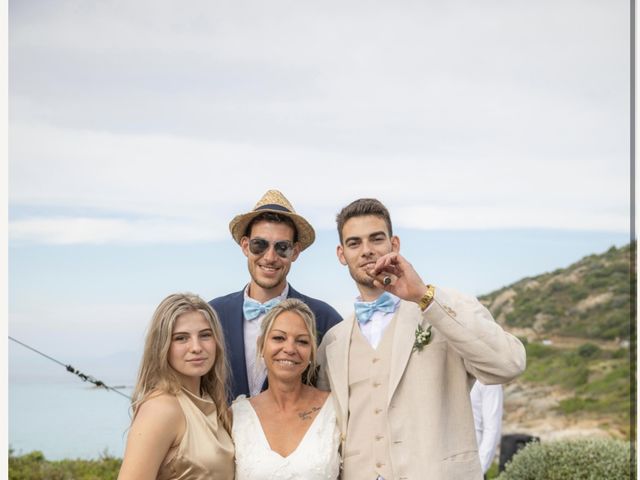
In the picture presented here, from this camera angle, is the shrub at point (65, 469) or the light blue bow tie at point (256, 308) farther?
the shrub at point (65, 469)

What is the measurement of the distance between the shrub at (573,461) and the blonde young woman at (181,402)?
542cm

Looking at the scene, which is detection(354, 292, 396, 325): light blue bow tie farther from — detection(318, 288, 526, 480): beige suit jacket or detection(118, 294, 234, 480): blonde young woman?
detection(118, 294, 234, 480): blonde young woman

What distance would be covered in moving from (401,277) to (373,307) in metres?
0.45

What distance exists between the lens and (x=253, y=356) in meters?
4.99

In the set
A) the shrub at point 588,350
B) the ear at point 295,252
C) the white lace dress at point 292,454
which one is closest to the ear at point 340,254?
the ear at point 295,252

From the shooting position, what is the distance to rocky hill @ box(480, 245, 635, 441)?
22453 mm

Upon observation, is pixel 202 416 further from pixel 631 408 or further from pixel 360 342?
pixel 631 408

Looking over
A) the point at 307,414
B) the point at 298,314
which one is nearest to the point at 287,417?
the point at 307,414

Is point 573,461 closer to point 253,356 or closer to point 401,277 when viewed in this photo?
point 253,356

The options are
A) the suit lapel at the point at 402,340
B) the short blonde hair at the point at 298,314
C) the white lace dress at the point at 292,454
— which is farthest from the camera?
the short blonde hair at the point at 298,314

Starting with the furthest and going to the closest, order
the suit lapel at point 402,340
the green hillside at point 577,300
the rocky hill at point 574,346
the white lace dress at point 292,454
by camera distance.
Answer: the green hillside at point 577,300
the rocky hill at point 574,346
the suit lapel at point 402,340
the white lace dress at point 292,454

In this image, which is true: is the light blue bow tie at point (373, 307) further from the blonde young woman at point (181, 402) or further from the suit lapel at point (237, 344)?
the suit lapel at point (237, 344)

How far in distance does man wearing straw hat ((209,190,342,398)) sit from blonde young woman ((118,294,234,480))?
0.53m

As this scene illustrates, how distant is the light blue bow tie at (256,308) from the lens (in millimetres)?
4954
